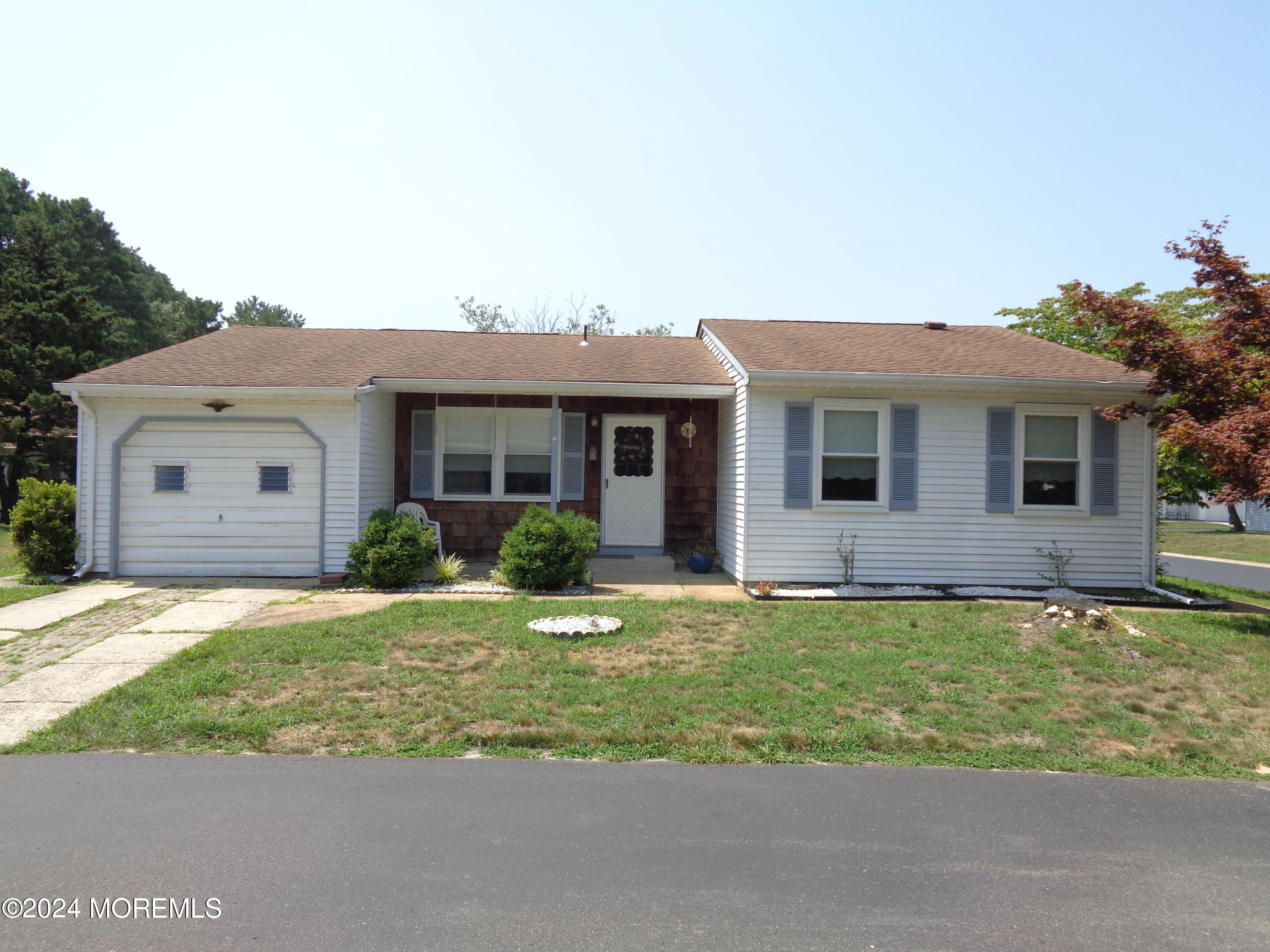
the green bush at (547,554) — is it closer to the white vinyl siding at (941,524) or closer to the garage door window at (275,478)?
Result: the white vinyl siding at (941,524)

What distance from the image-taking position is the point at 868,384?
980cm

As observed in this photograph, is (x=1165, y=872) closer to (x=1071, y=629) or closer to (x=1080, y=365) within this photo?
(x=1071, y=629)

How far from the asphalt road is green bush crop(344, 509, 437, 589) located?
15.9ft

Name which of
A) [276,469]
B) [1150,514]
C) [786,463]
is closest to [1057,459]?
[1150,514]

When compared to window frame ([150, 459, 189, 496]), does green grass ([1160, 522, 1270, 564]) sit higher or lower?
lower

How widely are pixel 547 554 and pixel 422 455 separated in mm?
3784

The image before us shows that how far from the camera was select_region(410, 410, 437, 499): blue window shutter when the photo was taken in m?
12.1

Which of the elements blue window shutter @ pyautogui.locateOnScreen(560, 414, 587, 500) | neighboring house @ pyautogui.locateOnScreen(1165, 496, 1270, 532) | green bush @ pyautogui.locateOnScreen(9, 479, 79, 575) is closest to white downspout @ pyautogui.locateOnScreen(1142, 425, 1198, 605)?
blue window shutter @ pyautogui.locateOnScreen(560, 414, 587, 500)

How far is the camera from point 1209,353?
854 centimetres

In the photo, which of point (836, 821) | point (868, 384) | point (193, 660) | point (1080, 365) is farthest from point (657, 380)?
point (836, 821)

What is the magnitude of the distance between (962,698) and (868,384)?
16.3ft

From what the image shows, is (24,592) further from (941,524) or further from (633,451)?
(941,524)

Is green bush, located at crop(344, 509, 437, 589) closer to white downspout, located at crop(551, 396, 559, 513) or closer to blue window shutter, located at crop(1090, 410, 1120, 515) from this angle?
white downspout, located at crop(551, 396, 559, 513)

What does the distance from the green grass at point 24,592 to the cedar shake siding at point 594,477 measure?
4491mm
